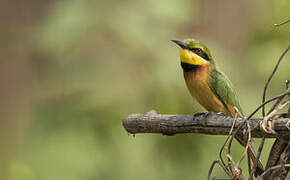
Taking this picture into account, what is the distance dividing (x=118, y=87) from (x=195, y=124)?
4.12 ft

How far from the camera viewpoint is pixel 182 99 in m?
3.04

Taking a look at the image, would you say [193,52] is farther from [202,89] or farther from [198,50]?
[202,89]

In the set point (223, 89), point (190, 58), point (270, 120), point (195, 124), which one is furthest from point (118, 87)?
point (270, 120)

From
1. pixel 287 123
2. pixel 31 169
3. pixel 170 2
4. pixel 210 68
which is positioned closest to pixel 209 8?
pixel 170 2

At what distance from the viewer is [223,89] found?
2951 millimetres

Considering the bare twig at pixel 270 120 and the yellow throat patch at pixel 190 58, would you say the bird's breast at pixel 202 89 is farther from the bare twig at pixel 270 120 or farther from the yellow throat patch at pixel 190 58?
the bare twig at pixel 270 120

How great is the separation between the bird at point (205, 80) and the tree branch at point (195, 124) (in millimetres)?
896

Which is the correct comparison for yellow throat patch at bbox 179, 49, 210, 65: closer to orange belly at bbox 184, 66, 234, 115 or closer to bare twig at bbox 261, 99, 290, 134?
orange belly at bbox 184, 66, 234, 115

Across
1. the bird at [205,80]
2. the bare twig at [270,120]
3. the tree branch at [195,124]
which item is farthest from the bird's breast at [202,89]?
the bare twig at [270,120]

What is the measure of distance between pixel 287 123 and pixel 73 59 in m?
1.99

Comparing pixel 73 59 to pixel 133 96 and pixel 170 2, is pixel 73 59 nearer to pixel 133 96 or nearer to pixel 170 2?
pixel 133 96

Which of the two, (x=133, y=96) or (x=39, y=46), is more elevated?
(x=39, y=46)

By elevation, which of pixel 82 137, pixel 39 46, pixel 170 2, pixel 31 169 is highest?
pixel 170 2

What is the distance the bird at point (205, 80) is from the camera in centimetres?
295
